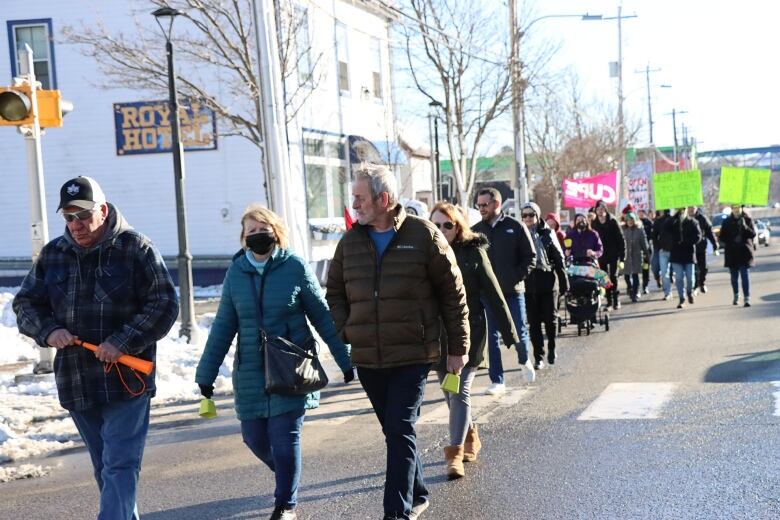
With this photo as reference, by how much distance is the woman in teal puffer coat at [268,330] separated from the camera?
20.8 feet

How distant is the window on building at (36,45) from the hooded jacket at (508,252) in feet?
63.5

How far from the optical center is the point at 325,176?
29.9 metres

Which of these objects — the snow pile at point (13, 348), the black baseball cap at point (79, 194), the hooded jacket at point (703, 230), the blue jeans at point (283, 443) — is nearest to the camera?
the black baseball cap at point (79, 194)

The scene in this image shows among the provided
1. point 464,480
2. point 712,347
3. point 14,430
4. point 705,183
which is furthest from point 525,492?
point 705,183

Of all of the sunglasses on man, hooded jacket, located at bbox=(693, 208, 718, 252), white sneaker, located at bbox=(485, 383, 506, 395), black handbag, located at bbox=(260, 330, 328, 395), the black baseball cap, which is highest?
the black baseball cap

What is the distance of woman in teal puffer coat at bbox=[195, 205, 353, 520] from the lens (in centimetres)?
635

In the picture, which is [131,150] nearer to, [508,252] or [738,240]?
[738,240]

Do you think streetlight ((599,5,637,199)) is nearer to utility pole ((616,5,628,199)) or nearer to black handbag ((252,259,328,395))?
utility pole ((616,5,628,199))

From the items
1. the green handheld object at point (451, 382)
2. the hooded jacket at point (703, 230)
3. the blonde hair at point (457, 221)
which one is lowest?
the hooded jacket at point (703, 230)

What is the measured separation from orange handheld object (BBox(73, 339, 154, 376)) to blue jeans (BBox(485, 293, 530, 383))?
19.2 feet

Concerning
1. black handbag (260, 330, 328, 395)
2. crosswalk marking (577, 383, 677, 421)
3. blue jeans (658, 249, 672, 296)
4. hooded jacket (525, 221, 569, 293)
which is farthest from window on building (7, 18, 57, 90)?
black handbag (260, 330, 328, 395)

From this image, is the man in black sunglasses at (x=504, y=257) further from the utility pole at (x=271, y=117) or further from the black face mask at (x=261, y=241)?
the black face mask at (x=261, y=241)

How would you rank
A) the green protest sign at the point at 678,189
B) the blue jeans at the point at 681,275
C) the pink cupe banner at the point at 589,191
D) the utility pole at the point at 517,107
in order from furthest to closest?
the pink cupe banner at the point at 589,191, the green protest sign at the point at 678,189, the utility pole at the point at 517,107, the blue jeans at the point at 681,275

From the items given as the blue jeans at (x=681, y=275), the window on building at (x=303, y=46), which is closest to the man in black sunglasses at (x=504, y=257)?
the blue jeans at (x=681, y=275)
